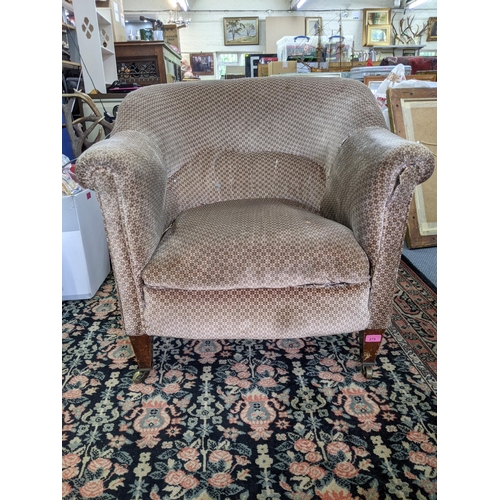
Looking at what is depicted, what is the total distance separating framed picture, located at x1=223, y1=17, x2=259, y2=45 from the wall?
0.08m

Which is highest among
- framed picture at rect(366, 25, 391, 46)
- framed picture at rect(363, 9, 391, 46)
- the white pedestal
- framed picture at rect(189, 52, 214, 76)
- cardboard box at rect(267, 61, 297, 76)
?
framed picture at rect(363, 9, 391, 46)

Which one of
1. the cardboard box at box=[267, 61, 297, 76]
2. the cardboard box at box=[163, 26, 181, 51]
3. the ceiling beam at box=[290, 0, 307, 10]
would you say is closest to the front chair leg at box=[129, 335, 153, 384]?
the cardboard box at box=[267, 61, 297, 76]

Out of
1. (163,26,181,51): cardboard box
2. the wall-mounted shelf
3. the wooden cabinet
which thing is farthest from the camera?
the wall-mounted shelf

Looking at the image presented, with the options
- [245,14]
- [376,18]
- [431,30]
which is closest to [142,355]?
[245,14]

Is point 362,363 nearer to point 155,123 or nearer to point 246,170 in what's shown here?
point 246,170

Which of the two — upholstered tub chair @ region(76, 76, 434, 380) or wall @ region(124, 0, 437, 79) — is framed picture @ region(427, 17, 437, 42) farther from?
upholstered tub chair @ region(76, 76, 434, 380)

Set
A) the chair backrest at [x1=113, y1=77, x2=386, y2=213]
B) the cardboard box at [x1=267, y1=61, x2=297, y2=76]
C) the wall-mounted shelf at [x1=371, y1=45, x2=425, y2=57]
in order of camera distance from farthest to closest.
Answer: the wall-mounted shelf at [x1=371, y1=45, x2=425, y2=57] → the cardboard box at [x1=267, y1=61, x2=297, y2=76] → the chair backrest at [x1=113, y1=77, x2=386, y2=213]

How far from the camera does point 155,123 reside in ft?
4.50

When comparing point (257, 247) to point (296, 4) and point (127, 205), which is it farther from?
point (296, 4)

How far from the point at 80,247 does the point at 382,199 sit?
122cm

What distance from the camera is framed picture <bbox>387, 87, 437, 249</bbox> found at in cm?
207

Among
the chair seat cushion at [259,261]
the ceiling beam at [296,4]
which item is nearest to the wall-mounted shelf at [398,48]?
the ceiling beam at [296,4]
